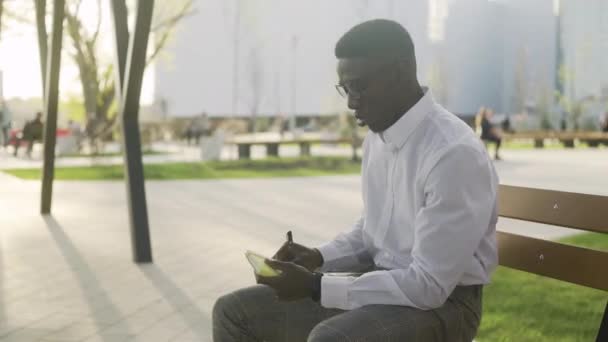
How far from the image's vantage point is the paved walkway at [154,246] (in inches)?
190

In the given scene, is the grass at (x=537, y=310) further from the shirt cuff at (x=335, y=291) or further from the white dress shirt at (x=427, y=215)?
the shirt cuff at (x=335, y=291)

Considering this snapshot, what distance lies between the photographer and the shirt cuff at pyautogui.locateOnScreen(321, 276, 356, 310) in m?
2.47

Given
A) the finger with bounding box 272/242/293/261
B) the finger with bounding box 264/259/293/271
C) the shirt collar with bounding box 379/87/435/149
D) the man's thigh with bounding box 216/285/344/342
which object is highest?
the shirt collar with bounding box 379/87/435/149

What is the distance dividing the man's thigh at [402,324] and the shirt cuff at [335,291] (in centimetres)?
4

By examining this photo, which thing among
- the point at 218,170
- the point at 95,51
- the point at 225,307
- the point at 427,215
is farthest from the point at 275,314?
the point at 95,51

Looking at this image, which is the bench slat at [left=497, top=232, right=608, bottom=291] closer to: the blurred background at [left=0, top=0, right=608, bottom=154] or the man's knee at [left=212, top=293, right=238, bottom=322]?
the man's knee at [left=212, top=293, right=238, bottom=322]

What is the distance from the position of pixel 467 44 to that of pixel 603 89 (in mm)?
15653

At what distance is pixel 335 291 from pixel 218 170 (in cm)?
1592

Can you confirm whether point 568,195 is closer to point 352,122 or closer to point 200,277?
point 200,277

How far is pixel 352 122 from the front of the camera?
Answer: 2458cm

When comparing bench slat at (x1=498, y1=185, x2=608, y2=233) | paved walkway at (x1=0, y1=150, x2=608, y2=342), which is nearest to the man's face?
bench slat at (x1=498, y1=185, x2=608, y2=233)

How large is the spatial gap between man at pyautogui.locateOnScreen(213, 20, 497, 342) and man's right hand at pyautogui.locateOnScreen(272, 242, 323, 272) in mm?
171

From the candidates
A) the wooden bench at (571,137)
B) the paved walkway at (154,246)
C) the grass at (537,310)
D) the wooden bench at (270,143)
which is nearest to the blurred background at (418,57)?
the wooden bench at (571,137)

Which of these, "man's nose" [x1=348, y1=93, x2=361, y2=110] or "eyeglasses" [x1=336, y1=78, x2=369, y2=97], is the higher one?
"eyeglasses" [x1=336, y1=78, x2=369, y2=97]
